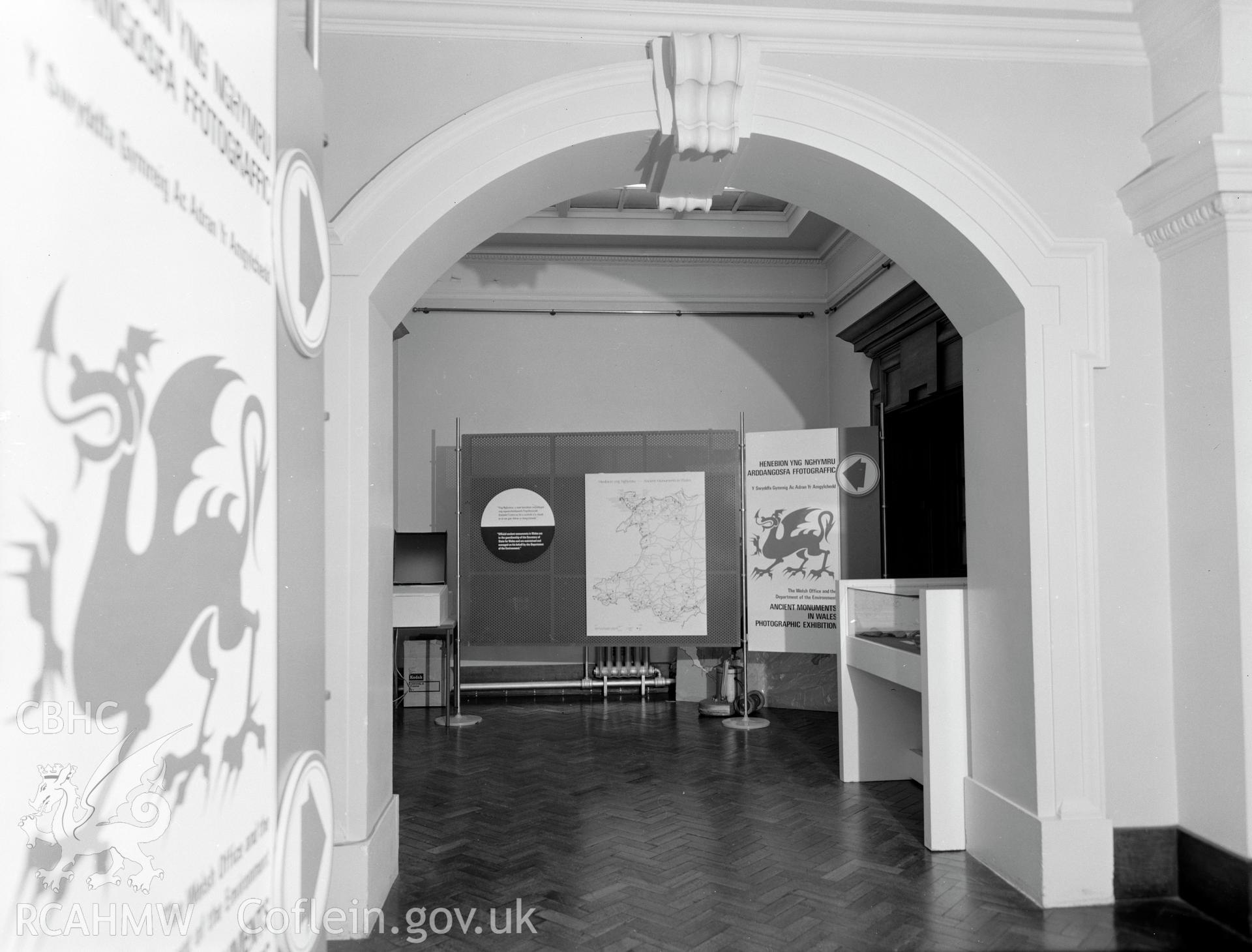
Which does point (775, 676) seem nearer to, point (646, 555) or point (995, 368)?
point (646, 555)

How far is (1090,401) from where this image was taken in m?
3.59

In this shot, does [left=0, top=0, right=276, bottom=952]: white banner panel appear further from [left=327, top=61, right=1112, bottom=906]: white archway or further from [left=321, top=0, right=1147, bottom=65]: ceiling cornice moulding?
[left=321, top=0, right=1147, bottom=65]: ceiling cornice moulding

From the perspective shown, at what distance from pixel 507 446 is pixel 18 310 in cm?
677

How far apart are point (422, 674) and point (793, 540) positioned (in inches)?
132

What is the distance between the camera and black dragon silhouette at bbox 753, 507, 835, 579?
673 centimetres

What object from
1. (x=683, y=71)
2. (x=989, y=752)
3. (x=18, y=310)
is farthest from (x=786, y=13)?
(x=18, y=310)

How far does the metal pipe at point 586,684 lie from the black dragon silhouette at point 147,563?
22.4 ft

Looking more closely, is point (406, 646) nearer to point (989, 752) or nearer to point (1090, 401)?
point (989, 752)

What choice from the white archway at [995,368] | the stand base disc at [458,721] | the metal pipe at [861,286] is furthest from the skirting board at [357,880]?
the metal pipe at [861,286]

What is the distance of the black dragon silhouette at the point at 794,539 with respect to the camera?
6727 mm

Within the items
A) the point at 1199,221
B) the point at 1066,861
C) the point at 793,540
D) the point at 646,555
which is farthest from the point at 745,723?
the point at 1199,221

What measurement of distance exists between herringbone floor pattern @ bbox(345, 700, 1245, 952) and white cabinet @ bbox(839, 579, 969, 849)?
147 millimetres

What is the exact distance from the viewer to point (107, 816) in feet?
3.15

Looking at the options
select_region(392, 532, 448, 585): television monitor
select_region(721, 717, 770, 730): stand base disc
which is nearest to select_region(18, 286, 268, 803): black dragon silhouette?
select_region(721, 717, 770, 730): stand base disc
